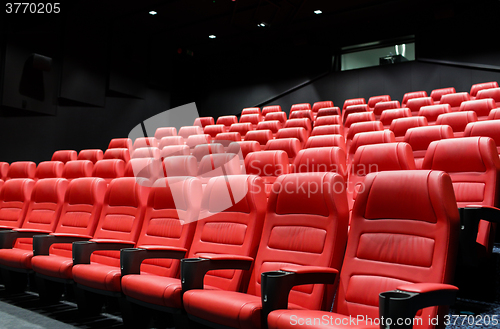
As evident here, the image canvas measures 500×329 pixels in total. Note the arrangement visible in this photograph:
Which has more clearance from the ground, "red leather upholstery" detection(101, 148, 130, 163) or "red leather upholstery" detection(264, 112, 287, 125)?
"red leather upholstery" detection(264, 112, 287, 125)

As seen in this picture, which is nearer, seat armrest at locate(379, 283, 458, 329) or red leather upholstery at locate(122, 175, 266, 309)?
seat armrest at locate(379, 283, 458, 329)

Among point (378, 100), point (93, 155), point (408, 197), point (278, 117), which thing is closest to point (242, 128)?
point (278, 117)

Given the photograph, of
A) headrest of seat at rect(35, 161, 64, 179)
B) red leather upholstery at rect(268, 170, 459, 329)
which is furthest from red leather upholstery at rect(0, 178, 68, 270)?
red leather upholstery at rect(268, 170, 459, 329)

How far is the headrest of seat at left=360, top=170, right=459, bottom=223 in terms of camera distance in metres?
0.75

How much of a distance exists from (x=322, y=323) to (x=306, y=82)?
460 centimetres

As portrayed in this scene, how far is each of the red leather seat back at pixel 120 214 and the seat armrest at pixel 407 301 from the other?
3.21ft

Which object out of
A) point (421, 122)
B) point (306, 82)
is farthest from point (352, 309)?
point (306, 82)

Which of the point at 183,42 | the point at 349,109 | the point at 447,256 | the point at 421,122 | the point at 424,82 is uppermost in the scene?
the point at 183,42

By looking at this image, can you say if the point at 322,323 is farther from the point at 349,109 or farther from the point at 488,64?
the point at 488,64

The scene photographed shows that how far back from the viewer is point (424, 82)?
4.36 metres

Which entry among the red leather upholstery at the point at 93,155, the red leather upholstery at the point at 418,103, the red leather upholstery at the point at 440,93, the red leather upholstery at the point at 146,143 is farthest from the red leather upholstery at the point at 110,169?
the red leather upholstery at the point at 440,93

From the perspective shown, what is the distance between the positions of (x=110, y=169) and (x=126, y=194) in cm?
87

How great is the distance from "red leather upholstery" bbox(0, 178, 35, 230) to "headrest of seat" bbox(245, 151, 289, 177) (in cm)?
109

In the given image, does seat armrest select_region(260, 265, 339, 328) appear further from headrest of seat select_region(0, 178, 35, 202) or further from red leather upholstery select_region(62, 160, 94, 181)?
red leather upholstery select_region(62, 160, 94, 181)
